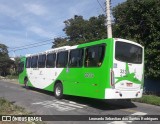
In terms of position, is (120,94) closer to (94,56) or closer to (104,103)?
(94,56)

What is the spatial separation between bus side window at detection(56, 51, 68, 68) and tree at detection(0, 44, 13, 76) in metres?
53.7

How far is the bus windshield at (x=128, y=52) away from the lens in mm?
12156

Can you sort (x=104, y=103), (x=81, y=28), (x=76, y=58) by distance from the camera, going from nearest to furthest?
(x=76, y=58) < (x=104, y=103) < (x=81, y=28)

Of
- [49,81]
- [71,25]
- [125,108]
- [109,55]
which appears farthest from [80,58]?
[71,25]

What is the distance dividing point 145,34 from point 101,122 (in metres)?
12.3

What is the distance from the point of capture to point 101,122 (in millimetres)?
9820

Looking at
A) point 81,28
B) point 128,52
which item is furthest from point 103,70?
point 81,28

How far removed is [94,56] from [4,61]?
58.3m

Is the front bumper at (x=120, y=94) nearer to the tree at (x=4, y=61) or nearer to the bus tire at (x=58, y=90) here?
the bus tire at (x=58, y=90)

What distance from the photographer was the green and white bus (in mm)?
11867

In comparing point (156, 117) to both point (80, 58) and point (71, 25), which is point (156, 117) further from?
point (71, 25)

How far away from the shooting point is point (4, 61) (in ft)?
222

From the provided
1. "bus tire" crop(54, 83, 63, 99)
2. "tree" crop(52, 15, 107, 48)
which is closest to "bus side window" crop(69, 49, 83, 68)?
"bus tire" crop(54, 83, 63, 99)

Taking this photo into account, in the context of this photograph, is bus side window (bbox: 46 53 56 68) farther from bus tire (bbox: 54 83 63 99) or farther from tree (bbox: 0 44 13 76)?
tree (bbox: 0 44 13 76)
